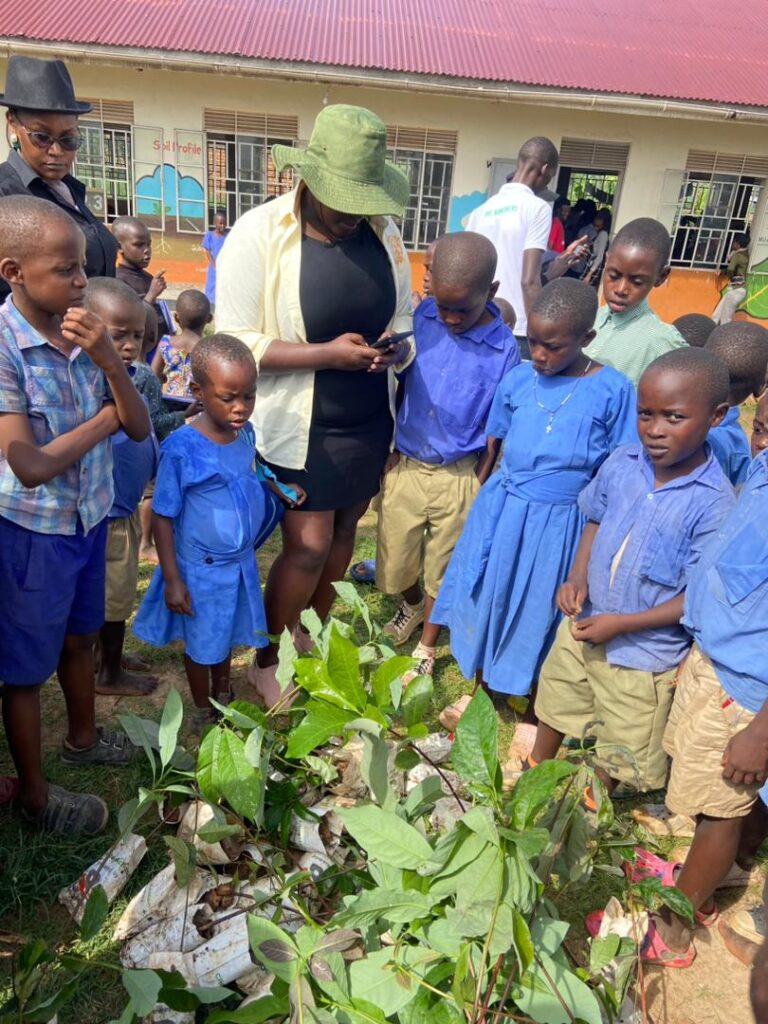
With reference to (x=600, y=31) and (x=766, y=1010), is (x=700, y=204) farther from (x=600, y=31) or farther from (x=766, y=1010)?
(x=766, y=1010)

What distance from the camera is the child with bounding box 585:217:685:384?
→ 8.62 ft

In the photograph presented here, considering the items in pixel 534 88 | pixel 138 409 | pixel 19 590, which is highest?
pixel 534 88

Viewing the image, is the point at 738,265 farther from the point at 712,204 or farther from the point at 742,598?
the point at 742,598

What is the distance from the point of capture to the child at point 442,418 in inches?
100

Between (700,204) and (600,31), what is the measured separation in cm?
297

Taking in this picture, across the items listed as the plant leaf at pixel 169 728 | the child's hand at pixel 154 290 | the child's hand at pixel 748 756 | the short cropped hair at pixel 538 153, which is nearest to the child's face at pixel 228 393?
the plant leaf at pixel 169 728

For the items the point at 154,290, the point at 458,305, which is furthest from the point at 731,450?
the point at 154,290

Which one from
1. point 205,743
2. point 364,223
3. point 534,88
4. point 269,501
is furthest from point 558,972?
point 534,88

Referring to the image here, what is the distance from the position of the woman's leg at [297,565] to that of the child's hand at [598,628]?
3.12ft

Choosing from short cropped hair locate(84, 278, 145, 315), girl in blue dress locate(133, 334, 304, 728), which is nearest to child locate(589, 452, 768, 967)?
girl in blue dress locate(133, 334, 304, 728)

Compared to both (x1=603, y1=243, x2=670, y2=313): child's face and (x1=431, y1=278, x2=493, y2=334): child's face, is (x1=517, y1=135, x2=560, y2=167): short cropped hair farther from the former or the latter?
(x1=431, y1=278, x2=493, y2=334): child's face

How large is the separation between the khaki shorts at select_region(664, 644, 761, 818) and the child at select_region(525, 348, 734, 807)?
0.11 m

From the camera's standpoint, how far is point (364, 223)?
8.00 feet

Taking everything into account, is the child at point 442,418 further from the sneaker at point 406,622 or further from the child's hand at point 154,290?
the child's hand at point 154,290
